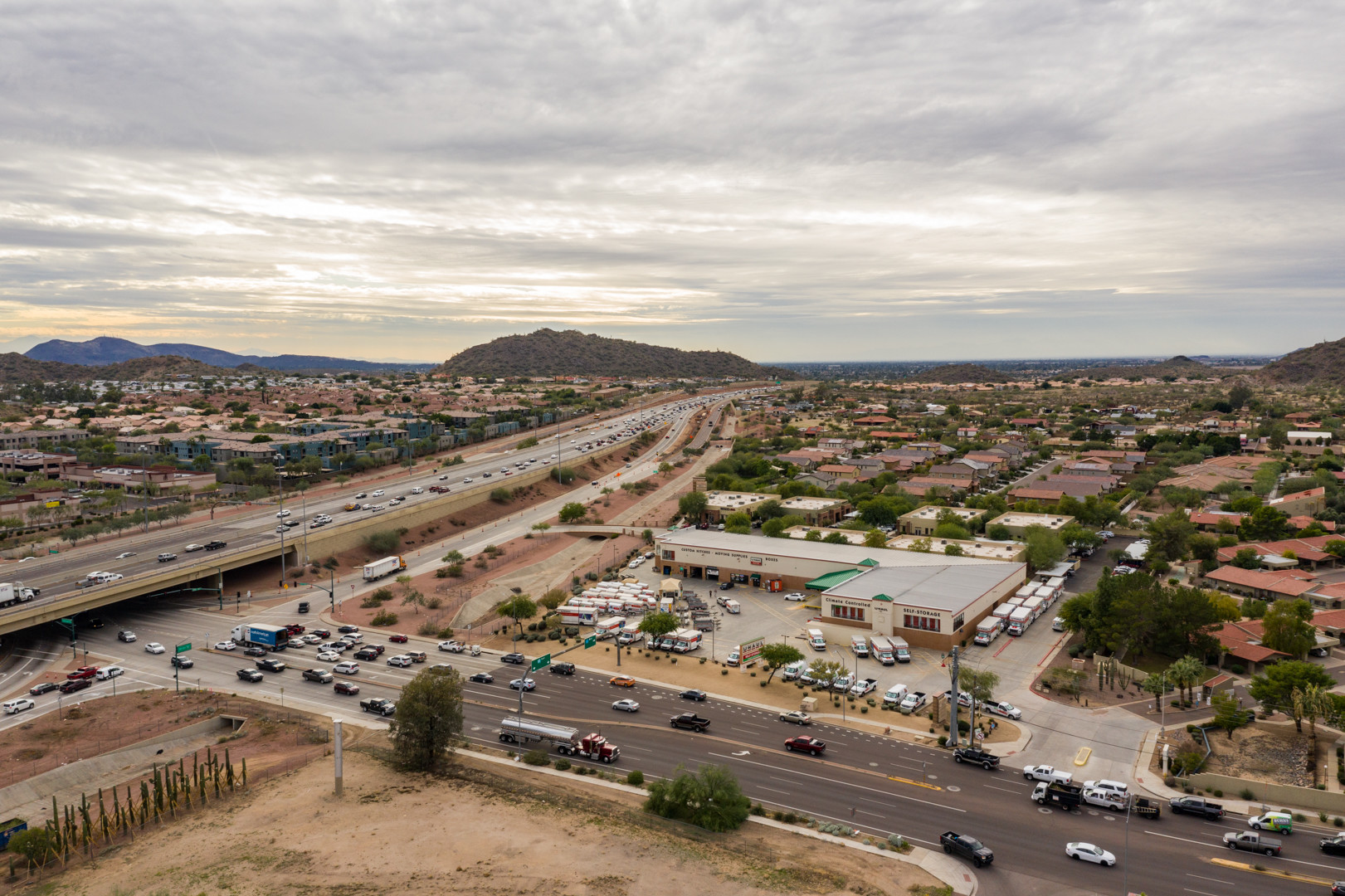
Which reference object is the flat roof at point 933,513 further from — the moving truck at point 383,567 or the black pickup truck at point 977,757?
the moving truck at point 383,567

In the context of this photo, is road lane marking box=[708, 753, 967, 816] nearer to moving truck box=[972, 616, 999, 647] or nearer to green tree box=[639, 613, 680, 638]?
green tree box=[639, 613, 680, 638]

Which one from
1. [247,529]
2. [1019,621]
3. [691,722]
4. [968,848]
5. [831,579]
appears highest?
[247,529]

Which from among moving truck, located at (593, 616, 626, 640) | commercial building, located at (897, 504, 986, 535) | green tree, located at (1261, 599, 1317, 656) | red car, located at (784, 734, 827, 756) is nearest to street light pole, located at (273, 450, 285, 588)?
moving truck, located at (593, 616, 626, 640)

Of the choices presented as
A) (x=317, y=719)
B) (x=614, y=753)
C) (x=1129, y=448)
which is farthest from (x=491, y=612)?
(x=1129, y=448)

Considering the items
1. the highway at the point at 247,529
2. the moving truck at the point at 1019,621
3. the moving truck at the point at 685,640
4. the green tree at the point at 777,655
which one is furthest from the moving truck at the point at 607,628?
the highway at the point at 247,529

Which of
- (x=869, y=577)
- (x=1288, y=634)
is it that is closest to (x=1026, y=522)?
(x=869, y=577)

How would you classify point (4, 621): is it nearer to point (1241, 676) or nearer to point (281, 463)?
point (281, 463)

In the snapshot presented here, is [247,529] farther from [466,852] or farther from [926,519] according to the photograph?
[926,519]
